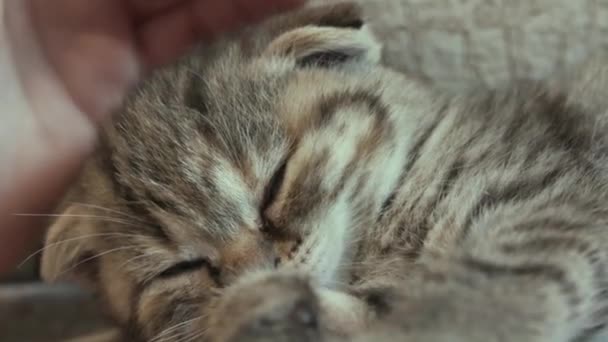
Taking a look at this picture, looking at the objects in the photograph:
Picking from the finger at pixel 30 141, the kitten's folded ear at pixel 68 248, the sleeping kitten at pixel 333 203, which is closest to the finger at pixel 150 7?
the finger at pixel 30 141

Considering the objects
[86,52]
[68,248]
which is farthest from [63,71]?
[68,248]

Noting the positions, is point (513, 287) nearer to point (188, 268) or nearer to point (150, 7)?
point (188, 268)

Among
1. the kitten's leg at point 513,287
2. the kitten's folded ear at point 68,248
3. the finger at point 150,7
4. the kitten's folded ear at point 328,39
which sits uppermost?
the kitten's folded ear at point 328,39

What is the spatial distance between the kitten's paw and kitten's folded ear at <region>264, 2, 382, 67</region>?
0.38 metres

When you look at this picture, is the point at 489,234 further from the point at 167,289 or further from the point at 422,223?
the point at 167,289

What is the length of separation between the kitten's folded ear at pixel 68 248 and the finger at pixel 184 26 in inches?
20.4

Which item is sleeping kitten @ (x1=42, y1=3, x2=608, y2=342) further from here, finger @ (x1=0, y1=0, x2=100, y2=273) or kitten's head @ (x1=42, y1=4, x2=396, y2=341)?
finger @ (x1=0, y1=0, x2=100, y2=273)

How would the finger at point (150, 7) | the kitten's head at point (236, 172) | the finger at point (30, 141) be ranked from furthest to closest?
1. the finger at point (150, 7)
2. the finger at point (30, 141)
3. the kitten's head at point (236, 172)

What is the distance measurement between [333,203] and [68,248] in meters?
0.47

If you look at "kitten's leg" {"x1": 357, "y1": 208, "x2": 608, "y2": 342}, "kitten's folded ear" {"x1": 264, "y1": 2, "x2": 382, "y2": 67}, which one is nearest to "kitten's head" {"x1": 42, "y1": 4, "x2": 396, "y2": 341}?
"kitten's folded ear" {"x1": 264, "y1": 2, "x2": 382, "y2": 67}

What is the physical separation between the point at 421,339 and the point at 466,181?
313 mm

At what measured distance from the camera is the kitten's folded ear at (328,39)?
1.12 m

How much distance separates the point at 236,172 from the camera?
40.6 inches

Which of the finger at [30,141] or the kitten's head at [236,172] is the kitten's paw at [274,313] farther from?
the finger at [30,141]
